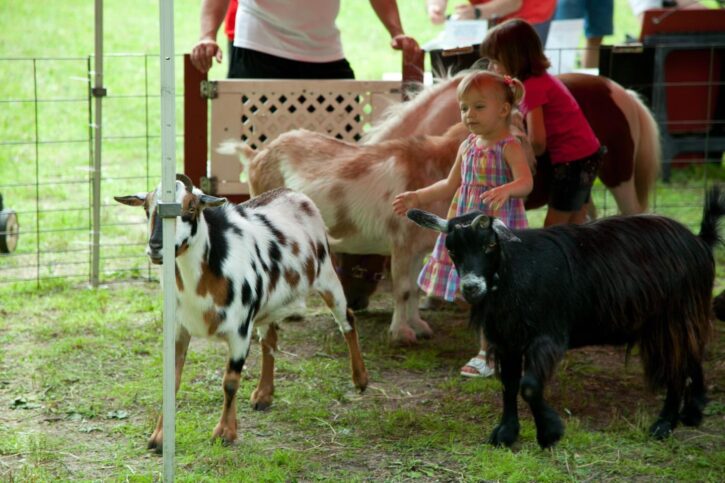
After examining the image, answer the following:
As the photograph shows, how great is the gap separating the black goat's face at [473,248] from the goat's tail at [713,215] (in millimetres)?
1079

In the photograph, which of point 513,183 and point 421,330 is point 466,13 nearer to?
point 421,330

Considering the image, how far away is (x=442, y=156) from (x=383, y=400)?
1581mm

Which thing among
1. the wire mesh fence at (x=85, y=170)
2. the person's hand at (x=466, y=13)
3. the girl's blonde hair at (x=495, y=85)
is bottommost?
the wire mesh fence at (x=85, y=170)

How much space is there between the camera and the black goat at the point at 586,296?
14.1ft

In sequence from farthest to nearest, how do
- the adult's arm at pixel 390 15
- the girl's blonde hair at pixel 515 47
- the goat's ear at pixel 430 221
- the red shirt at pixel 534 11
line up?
the red shirt at pixel 534 11
the adult's arm at pixel 390 15
the girl's blonde hair at pixel 515 47
the goat's ear at pixel 430 221

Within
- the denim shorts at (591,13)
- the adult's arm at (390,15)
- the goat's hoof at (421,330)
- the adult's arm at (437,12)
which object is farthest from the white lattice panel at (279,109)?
the denim shorts at (591,13)

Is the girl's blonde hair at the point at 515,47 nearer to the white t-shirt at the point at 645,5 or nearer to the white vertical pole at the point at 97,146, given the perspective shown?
the white vertical pole at the point at 97,146

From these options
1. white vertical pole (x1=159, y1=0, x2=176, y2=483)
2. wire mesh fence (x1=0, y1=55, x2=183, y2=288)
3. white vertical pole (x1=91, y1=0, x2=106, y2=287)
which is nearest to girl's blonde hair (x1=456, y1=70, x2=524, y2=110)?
white vertical pole (x1=159, y1=0, x2=176, y2=483)

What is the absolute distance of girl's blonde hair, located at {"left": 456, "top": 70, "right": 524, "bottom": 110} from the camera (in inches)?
196

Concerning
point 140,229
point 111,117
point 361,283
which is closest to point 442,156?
point 361,283

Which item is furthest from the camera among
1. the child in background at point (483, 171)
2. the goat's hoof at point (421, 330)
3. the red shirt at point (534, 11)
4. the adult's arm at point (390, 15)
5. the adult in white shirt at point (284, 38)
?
the red shirt at point (534, 11)

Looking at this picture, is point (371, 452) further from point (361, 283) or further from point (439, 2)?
point (439, 2)

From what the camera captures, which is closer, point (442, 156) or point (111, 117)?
point (442, 156)

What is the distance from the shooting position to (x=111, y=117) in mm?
13469
